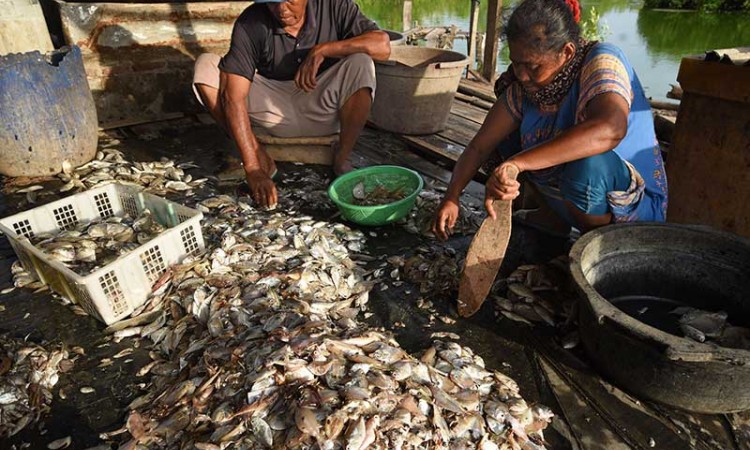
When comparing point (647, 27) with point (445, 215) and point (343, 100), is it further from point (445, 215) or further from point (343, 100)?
point (445, 215)

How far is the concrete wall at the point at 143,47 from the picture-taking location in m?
4.32

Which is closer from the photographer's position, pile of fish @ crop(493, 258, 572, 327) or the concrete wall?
pile of fish @ crop(493, 258, 572, 327)

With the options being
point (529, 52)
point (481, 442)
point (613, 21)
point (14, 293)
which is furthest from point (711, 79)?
point (613, 21)

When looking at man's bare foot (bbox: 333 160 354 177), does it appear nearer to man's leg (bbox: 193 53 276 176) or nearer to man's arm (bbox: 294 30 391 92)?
man's leg (bbox: 193 53 276 176)

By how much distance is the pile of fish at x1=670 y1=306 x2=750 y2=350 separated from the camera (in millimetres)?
1873

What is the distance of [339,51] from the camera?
344 cm

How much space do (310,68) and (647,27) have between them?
2185 centimetres

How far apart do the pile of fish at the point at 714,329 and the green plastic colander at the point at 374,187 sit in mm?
1542

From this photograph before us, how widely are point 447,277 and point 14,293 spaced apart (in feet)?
7.25

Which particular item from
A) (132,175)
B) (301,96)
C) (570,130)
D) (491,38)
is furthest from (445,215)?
(491,38)

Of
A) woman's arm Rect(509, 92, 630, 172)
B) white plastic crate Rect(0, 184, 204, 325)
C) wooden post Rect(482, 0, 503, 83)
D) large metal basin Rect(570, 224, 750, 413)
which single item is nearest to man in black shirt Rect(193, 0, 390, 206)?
white plastic crate Rect(0, 184, 204, 325)

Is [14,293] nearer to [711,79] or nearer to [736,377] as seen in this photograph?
[736,377]

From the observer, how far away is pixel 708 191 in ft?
8.71

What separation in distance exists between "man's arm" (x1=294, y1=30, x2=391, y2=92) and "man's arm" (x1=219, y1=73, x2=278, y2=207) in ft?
1.39
